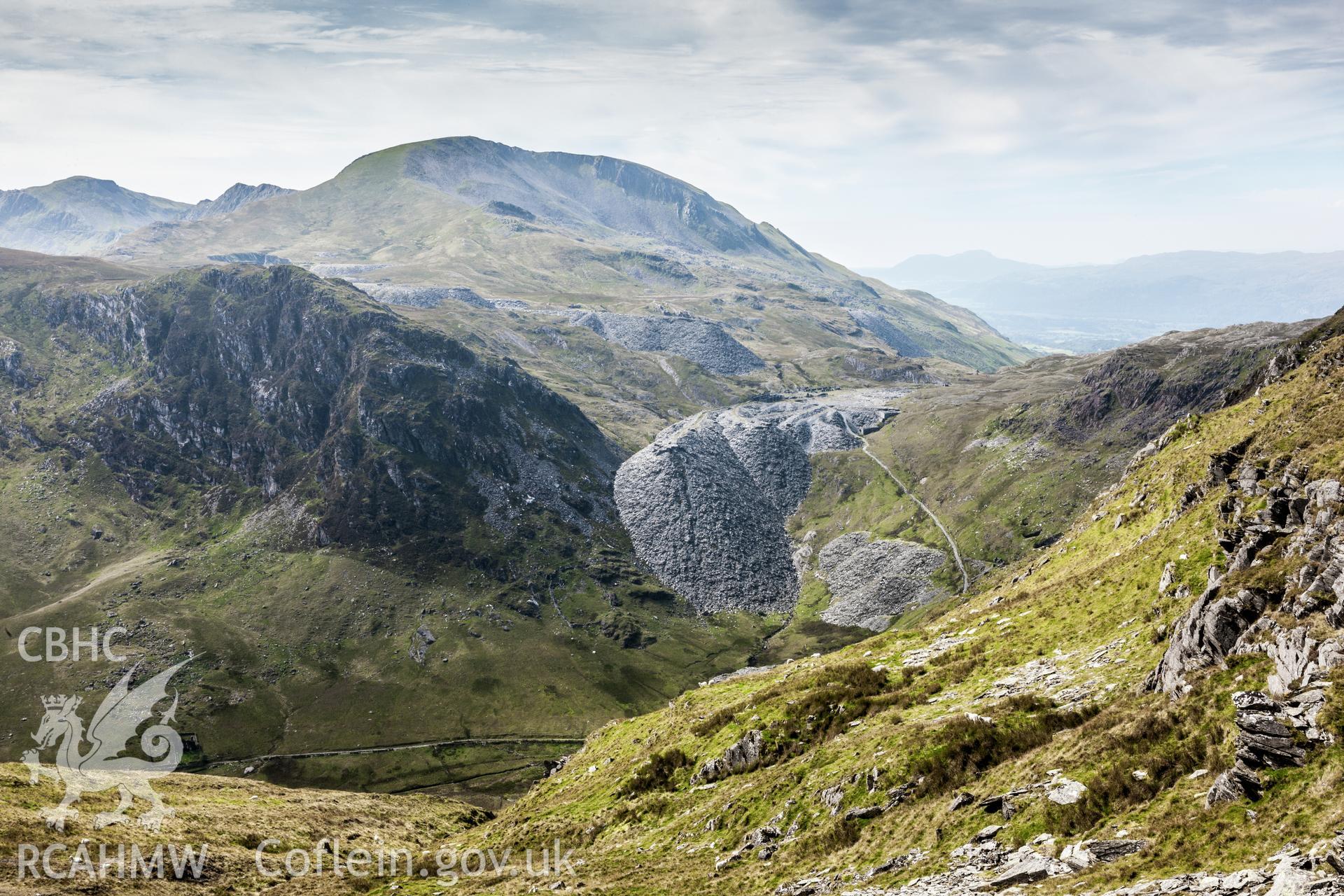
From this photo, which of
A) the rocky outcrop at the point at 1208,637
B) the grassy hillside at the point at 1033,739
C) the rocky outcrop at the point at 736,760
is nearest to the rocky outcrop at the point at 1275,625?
the rocky outcrop at the point at 1208,637

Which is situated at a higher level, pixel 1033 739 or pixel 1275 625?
pixel 1275 625

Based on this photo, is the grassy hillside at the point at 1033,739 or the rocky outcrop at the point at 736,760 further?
the rocky outcrop at the point at 736,760

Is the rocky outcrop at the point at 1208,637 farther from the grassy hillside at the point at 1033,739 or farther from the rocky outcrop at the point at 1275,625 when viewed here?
the grassy hillside at the point at 1033,739

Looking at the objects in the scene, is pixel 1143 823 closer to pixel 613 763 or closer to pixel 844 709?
pixel 844 709

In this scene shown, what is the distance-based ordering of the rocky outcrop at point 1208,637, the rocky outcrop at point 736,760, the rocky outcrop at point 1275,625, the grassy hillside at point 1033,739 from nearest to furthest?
the rocky outcrop at point 1275,625 → the grassy hillside at point 1033,739 → the rocky outcrop at point 1208,637 → the rocky outcrop at point 736,760

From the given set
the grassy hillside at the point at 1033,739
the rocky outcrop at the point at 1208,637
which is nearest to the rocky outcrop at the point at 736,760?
the grassy hillside at the point at 1033,739

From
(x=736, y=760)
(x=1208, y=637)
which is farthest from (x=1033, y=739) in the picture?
(x=736, y=760)

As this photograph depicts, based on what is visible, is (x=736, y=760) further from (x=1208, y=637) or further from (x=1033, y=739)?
(x=1208, y=637)

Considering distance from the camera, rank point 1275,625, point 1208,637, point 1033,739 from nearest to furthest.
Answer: point 1275,625 < point 1208,637 < point 1033,739

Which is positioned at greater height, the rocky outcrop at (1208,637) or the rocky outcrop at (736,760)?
the rocky outcrop at (1208,637)

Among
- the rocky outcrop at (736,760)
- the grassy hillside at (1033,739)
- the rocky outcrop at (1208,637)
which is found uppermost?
the rocky outcrop at (1208,637)

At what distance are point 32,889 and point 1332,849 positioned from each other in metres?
74.9

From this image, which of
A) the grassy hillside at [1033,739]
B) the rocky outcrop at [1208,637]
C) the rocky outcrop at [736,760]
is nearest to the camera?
the grassy hillside at [1033,739]

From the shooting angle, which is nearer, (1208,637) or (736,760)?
(1208,637)
